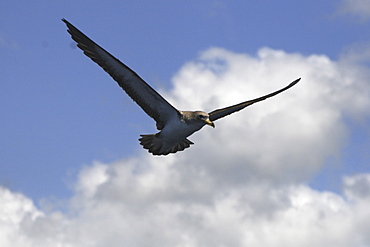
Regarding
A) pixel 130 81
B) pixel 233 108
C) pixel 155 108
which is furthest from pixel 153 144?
pixel 233 108

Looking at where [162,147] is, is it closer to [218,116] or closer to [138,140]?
[138,140]

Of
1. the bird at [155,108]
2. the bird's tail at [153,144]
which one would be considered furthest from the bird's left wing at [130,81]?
the bird's tail at [153,144]

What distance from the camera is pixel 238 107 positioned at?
1831cm

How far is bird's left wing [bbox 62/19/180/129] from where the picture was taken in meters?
15.5

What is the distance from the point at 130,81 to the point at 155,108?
1248mm

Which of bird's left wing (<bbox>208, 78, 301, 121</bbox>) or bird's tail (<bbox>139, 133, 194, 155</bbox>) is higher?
bird's left wing (<bbox>208, 78, 301, 121</bbox>)

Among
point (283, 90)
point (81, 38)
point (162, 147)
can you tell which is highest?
point (283, 90)

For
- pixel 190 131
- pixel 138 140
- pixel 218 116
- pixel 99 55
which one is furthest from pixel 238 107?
pixel 99 55

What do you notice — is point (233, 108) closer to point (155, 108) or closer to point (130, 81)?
point (155, 108)

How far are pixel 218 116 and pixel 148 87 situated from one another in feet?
11.6

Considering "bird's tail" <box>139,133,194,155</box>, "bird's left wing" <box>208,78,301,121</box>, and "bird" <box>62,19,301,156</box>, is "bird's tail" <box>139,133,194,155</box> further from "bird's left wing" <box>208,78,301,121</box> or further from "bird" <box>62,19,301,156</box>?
"bird's left wing" <box>208,78,301,121</box>

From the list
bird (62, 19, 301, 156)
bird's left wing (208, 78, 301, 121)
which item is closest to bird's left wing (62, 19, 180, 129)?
bird (62, 19, 301, 156)

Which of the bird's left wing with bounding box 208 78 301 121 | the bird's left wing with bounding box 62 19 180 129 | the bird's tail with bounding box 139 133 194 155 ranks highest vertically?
the bird's left wing with bounding box 208 78 301 121

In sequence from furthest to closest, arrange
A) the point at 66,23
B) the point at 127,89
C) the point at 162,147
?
the point at 162,147 → the point at 127,89 → the point at 66,23
